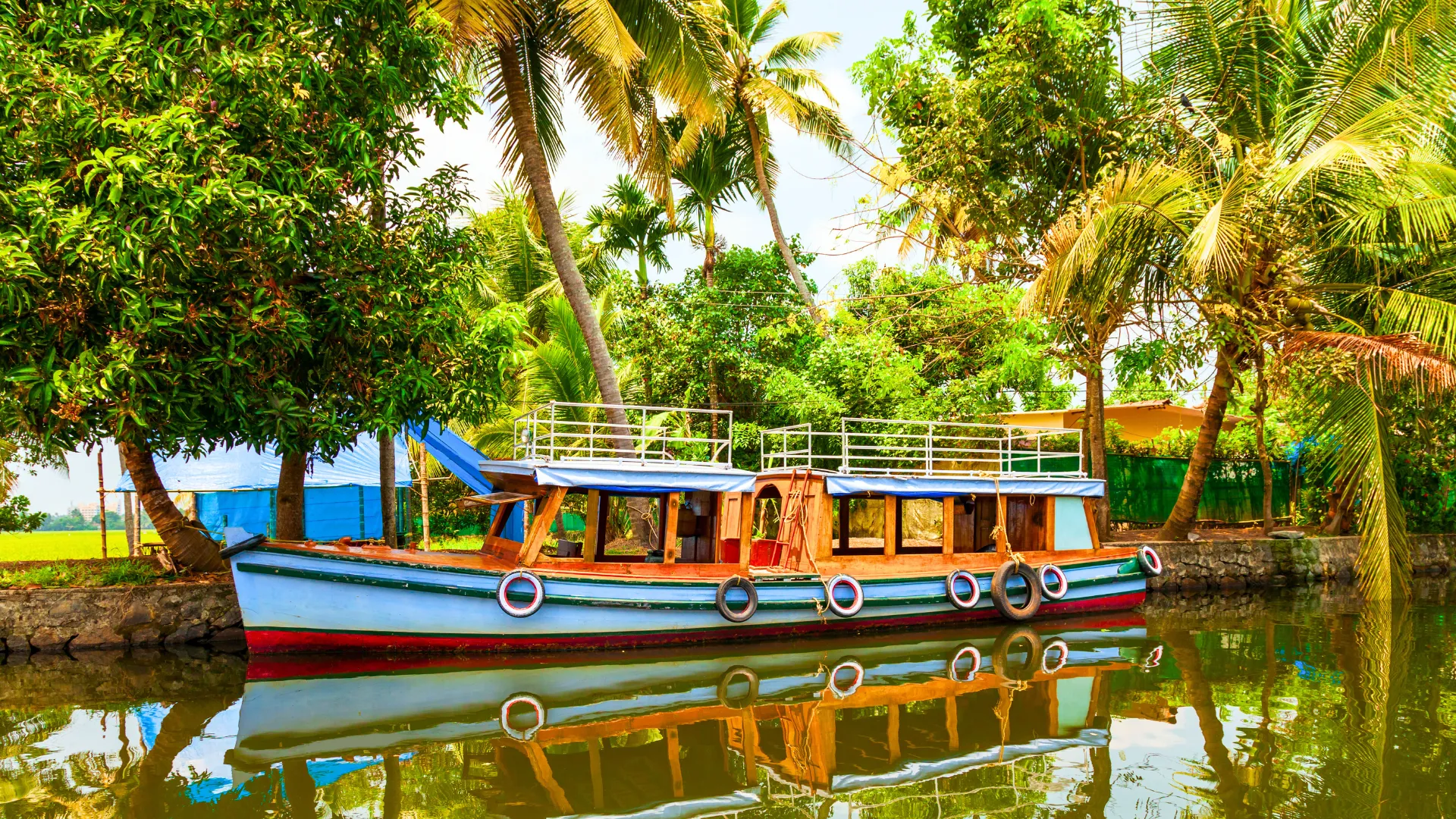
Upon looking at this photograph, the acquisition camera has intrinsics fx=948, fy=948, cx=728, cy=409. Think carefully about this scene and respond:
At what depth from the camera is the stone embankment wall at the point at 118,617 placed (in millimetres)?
10594

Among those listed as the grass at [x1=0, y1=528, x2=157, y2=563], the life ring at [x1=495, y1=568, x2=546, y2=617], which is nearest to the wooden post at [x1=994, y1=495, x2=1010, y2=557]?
the life ring at [x1=495, y1=568, x2=546, y2=617]

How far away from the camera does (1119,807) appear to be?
18.2 ft

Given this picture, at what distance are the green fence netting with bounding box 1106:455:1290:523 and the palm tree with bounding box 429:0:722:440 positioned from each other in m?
10.7

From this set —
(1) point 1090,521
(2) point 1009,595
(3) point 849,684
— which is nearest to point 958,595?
(2) point 1009,595

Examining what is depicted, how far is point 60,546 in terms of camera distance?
22.2m

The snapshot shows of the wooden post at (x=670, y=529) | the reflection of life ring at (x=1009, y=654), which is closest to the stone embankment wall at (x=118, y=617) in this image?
the wooden post at (x=670, y=529)

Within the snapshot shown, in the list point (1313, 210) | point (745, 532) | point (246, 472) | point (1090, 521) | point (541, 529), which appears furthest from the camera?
point (246, 472)

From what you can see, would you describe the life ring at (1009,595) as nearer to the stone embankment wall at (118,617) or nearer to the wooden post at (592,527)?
the wooden post at (592,527)

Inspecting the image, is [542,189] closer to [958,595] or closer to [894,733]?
[958,595]

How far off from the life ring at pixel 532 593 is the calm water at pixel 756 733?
0.55 metres

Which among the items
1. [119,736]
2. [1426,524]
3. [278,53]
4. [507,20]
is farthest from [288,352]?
[1426,524]

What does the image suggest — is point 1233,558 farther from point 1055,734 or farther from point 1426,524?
point 1055,734

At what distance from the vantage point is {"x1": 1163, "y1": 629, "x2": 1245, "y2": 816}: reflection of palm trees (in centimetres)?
568

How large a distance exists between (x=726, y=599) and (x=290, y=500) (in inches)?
231
